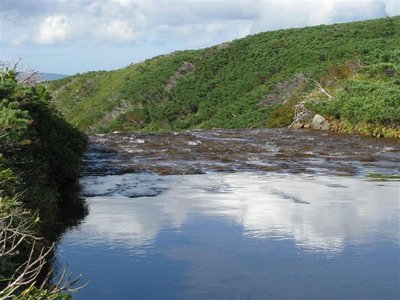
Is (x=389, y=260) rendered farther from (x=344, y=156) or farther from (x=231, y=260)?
(x=344, y=156)

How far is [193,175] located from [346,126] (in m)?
17.4

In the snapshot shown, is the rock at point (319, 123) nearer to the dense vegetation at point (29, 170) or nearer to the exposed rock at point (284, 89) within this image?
the dense vegetation at point (29, 170)

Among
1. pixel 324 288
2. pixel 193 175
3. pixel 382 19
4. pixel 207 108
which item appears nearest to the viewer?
pixel 324 288

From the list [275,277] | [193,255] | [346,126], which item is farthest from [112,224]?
[346,126]

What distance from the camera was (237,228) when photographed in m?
16.7

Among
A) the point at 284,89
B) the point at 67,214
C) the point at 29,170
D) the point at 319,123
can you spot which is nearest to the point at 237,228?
the point at 67,214

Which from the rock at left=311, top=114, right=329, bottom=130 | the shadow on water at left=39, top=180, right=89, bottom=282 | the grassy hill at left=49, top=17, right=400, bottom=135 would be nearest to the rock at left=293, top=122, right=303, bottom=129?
the rock at left=311, top=114, right=329, bottom=130

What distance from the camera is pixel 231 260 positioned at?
1399cm

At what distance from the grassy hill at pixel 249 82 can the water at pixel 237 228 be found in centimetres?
1784

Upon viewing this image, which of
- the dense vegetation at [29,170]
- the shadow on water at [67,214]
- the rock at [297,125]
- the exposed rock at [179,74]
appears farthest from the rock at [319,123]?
the exposed rock at [179,74]

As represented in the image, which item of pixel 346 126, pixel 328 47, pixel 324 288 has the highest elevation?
pixel 328 47

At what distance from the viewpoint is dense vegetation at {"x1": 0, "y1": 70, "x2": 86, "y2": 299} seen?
10118 mm

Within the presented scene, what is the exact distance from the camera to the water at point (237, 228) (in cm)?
1262

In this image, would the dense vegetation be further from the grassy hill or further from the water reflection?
the grassy hill
